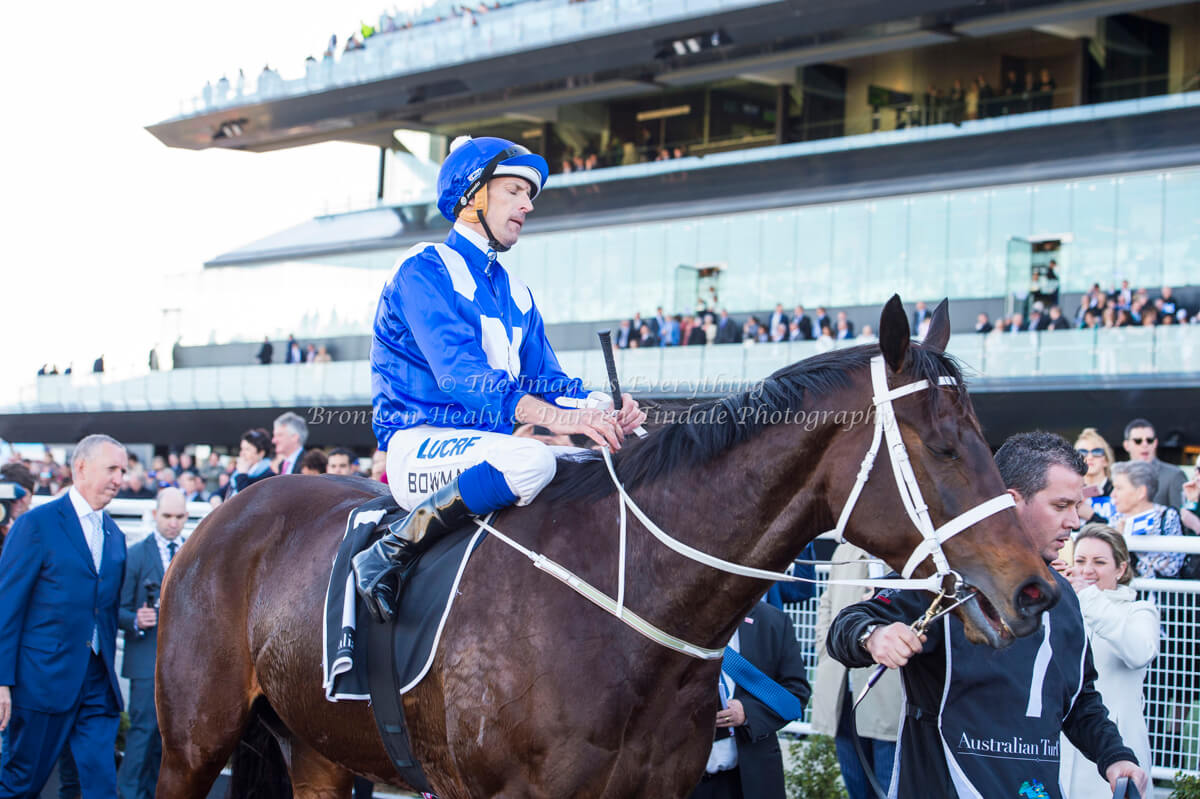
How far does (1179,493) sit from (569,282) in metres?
18.5

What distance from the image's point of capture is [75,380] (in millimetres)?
29828

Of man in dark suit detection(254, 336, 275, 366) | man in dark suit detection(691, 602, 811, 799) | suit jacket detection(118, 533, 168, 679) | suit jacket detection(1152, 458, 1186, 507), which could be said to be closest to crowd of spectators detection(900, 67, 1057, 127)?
man in dark suit detection(254, 336, 275, 366)

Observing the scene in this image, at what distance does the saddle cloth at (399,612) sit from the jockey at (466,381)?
0.05 meters

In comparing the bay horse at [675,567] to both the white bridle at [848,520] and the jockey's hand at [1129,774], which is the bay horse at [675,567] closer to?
the white bridle at [848,520]

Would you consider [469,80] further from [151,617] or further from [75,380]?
[151,617]

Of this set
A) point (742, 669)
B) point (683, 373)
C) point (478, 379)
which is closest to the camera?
point (478, 379)

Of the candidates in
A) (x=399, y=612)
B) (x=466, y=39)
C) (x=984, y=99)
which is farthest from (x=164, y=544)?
(x=466, y=39)

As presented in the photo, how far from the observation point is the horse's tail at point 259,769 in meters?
3.86

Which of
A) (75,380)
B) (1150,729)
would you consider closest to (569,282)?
(75,380)

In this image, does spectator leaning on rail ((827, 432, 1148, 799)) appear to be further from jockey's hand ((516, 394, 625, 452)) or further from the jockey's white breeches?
the jockey's white breeches

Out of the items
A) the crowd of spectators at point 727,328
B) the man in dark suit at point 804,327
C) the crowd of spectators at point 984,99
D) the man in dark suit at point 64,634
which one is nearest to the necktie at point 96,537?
the man in dark suit at point 64,634

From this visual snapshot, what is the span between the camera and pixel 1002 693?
2785mm

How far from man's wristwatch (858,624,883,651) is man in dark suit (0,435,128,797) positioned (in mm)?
3528

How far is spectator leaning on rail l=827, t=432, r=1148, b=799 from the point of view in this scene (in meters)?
2.74
